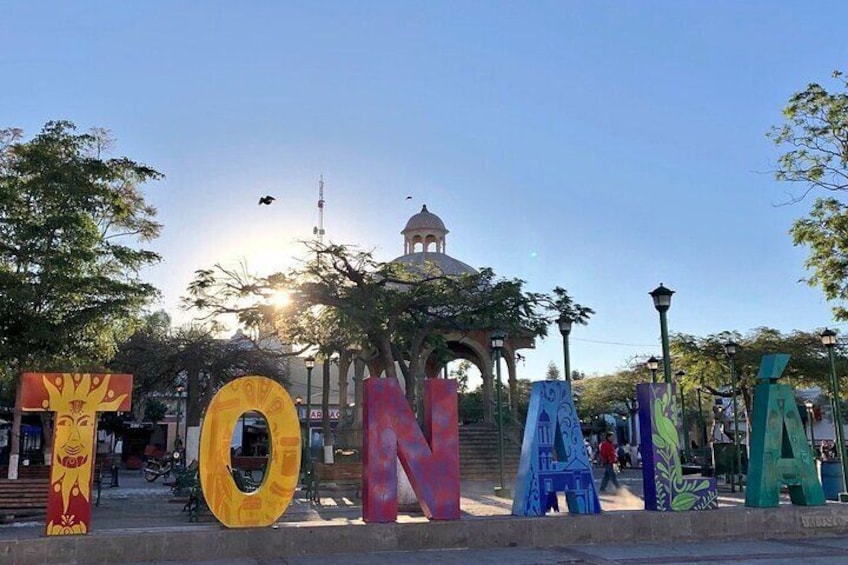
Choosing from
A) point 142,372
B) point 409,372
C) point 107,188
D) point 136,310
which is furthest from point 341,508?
point 142,372

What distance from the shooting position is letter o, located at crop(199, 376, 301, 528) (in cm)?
967

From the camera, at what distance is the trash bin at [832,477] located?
1546 cm

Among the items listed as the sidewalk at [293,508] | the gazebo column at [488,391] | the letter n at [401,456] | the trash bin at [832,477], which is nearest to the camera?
the letter n at [401,456]

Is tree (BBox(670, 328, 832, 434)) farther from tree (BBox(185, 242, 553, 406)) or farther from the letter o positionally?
the letter o

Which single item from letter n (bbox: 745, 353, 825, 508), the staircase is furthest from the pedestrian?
letter n (bbox: 745, 353, 825, 508)

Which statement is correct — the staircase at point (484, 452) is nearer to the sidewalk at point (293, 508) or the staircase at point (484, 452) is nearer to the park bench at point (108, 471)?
the sidewalk at point (293, 508)

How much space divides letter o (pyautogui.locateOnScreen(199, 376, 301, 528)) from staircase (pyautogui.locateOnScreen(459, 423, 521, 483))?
1455 centimetres

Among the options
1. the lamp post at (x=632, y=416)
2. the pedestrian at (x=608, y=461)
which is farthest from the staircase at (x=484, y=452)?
the lamp post at (x=632, y=416)

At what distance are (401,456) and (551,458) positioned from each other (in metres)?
2.33

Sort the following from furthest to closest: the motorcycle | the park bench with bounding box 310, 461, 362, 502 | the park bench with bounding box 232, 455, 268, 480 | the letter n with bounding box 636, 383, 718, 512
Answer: the motorcycle < the park bench with bounding box 232, 455, 268, 480 < the park bench with bounding box 310, 461, 362, 502 < the letter n with bounding box 636, 383, 718, 512

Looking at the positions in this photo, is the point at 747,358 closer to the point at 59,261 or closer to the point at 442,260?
the point at 442,260

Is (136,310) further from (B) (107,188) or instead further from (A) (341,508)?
(A) (341,508)

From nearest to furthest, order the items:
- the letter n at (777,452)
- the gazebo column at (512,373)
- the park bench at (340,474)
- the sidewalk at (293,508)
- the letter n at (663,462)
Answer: the letter n at (663,462), the letter n at (777,452), the sidewalk at (293,508), the park bench at (340,474), the gazebo column at (512,373)

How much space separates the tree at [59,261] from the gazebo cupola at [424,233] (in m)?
23.0
